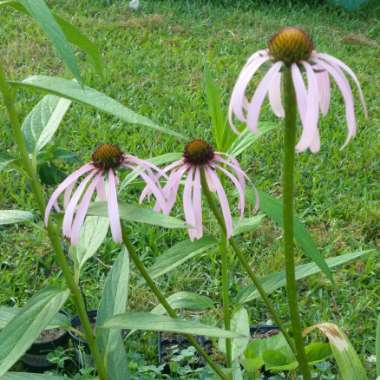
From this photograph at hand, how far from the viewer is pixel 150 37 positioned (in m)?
3.89

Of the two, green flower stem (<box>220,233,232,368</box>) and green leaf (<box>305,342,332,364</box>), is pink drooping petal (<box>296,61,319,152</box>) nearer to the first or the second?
green flower stem (<box>220,233,232,368</box>)

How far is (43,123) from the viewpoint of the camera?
108cm

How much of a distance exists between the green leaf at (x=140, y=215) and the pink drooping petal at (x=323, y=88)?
225 mm

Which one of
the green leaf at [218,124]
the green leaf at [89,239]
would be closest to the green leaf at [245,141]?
the green leaf at [218,124]

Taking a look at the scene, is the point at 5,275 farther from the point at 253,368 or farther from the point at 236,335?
the point at 236,335

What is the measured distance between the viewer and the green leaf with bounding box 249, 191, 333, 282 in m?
0.94

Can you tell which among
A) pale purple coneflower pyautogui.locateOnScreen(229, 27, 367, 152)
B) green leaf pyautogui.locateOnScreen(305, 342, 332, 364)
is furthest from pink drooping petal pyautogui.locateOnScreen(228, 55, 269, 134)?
green leaf pyautogui.locateOnScreen(305, 342, 332, 364)

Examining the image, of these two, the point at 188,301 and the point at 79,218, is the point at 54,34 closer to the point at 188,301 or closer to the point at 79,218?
the point at 79,218

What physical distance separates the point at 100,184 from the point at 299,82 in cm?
34

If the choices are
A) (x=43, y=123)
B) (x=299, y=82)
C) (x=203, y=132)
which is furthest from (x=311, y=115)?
(x=203, y=132)

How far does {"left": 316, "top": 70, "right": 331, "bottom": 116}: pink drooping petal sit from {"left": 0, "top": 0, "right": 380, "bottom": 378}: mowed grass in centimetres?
39

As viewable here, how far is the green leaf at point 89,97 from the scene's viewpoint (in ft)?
2.66

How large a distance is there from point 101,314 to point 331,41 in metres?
3.21

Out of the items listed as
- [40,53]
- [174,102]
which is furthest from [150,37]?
[174,102]
